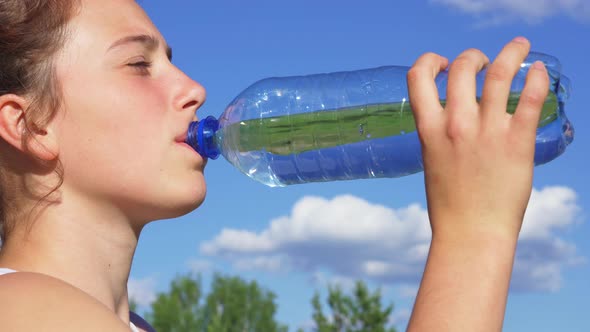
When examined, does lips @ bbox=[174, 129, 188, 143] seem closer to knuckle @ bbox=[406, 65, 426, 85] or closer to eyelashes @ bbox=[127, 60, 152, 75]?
eyelashes @ bbox=[127, 60, 152, 75]

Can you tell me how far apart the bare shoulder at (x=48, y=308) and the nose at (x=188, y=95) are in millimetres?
721

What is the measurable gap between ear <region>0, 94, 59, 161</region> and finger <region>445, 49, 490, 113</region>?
1260 mm

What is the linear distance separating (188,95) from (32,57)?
51 centimetres

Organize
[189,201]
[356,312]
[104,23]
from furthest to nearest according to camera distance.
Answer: [356,312]
[104,23]
[189,201]

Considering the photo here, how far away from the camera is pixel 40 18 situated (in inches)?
106

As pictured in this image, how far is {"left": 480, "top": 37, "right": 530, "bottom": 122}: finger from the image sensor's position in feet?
6.23

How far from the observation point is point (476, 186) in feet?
6.29

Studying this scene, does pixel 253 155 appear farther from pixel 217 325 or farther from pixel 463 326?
pixel 217 325

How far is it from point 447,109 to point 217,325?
33487mm

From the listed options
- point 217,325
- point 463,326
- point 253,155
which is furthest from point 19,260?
point 217,325

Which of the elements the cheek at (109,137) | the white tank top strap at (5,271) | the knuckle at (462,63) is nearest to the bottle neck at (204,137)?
the cheek at (109,137)

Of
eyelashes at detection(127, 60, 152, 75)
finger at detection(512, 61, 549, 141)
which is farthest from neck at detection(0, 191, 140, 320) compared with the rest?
finger at detection(512, 61, 549, 141)

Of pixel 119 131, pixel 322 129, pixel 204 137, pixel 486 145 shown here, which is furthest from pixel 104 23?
pixel 486 145

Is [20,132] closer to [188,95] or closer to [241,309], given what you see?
[188,95]
